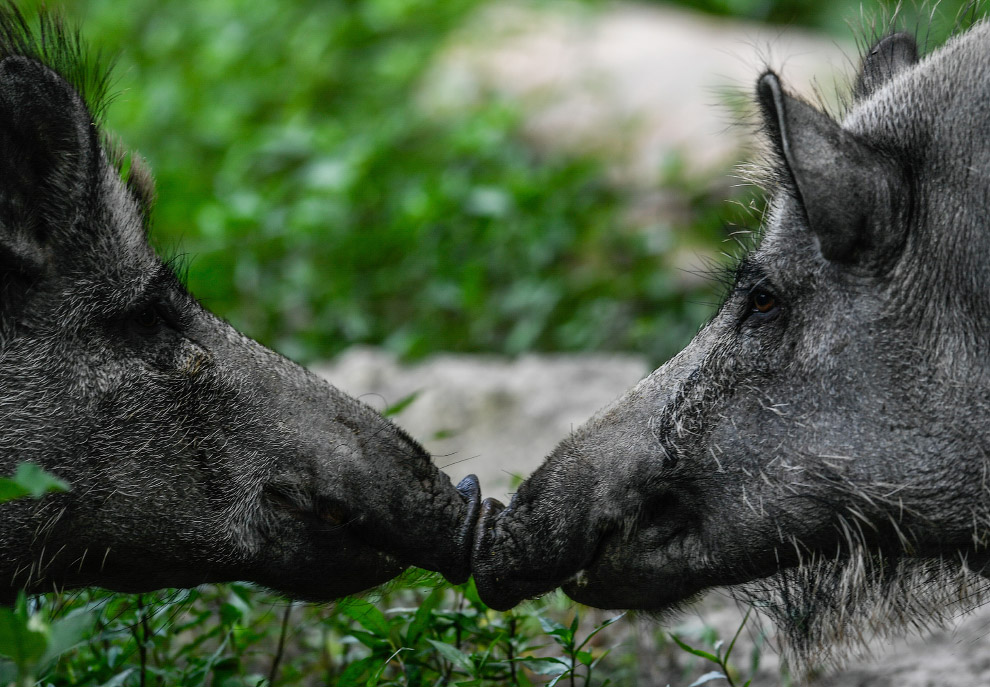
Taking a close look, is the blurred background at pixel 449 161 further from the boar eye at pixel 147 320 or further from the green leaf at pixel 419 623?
the green leaf at pixel 419 623

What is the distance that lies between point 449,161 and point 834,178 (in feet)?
20.2

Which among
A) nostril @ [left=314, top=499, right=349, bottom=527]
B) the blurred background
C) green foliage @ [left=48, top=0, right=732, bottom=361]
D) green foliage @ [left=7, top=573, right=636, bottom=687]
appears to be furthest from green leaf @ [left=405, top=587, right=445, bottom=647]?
green foliage @ [left=48, top=0, right=732, bottom=361]

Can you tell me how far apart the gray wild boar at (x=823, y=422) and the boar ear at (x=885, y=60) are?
22 centimetres

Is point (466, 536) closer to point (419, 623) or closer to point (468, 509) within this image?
point (468, 509)

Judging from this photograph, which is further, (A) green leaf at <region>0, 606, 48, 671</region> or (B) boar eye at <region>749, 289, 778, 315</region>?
(B) boar eye at <region>749, 289, 778, 315</region>

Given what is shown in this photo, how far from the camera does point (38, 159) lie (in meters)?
3.42

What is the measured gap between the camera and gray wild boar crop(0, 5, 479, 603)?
11.0ft

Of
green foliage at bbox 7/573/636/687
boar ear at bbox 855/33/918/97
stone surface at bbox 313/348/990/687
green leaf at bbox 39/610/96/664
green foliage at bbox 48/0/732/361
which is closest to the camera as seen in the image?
green leaf at bbox 39/610/96/664

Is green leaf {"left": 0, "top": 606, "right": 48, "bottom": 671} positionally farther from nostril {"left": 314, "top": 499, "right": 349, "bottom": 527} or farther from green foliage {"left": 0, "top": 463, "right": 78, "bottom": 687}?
nostril {"left": 314, "top": 499, "right": 349, "bottom": 527}

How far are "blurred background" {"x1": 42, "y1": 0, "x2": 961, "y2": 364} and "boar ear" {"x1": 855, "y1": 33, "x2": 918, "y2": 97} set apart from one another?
1979mm

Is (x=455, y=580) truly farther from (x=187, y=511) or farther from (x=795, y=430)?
(x=795, y=430)

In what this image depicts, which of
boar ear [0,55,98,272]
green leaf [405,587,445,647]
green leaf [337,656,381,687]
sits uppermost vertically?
boar ear [0,55,98,272]

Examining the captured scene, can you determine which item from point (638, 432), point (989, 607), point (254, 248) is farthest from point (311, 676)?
point (254, 248)

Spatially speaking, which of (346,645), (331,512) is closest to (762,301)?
(331,512)
